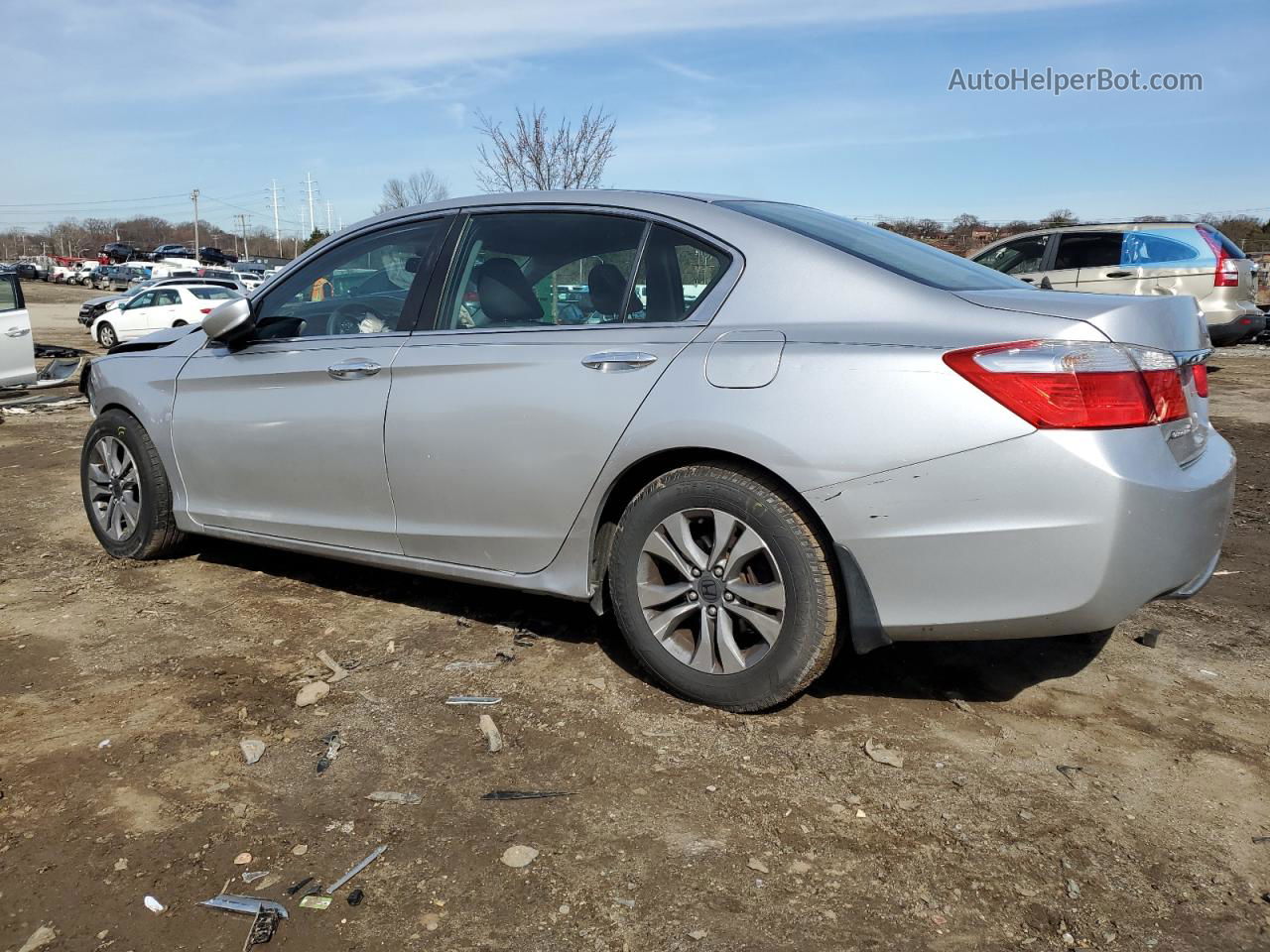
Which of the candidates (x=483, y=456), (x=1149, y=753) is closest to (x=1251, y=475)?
(x=1149, y=753)

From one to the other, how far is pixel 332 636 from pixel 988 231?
18.2 m

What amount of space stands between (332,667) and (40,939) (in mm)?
1518

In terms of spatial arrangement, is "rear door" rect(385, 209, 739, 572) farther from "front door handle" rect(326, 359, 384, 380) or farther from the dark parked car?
the dark parked car

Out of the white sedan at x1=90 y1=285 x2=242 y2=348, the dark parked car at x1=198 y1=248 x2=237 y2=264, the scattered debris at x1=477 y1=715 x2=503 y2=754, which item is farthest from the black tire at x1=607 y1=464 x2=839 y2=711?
the dark parked car at x1=198 y1=248 x2=237 y2=264

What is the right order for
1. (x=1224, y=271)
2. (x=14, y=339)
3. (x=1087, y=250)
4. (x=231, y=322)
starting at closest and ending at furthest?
(x=231, y=322)
(x=1224, y=271)
(x=1087, y=250)
(x=14, y=339)

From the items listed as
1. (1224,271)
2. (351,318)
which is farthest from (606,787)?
(1224,271)

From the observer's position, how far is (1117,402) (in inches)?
103

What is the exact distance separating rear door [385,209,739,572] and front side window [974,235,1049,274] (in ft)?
33.2

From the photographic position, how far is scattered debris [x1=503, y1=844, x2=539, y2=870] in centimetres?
242

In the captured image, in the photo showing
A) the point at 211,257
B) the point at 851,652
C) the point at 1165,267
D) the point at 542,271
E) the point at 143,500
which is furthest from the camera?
the point at 211,257

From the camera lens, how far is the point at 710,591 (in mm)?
3105

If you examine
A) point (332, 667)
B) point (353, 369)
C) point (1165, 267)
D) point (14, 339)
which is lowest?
point (332, 667)

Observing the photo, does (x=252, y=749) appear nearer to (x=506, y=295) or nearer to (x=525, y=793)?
(x=525, y=793)

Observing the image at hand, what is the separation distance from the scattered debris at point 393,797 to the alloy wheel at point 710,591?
898mm
